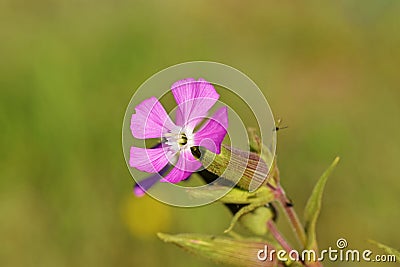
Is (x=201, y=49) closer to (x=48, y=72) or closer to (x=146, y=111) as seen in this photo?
(x=48, y=72)

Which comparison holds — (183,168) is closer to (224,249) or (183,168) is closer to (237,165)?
(237,165)

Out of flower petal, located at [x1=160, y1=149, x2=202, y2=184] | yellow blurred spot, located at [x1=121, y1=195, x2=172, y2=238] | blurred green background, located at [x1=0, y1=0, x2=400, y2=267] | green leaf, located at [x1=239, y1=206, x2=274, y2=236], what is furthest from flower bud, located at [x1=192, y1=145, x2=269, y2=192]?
yellow blurred spot, located at [x1=121, y1=195, x2=172, y2=238]

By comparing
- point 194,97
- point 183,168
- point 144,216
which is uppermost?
point 194,97

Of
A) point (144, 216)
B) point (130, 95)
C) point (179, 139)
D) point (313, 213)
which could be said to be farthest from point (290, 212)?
point (130, 95)

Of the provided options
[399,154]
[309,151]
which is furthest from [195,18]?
[399,154]

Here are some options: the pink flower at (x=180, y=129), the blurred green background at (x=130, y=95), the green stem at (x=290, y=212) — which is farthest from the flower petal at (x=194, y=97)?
the blurred green background at (x=130, y=95)

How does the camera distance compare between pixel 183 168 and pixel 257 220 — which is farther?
pixel 257 220

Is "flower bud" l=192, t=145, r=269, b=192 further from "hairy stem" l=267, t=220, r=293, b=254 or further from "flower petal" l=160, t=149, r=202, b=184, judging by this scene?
"hairy stem" l=267, t=220, r=293, b=254
